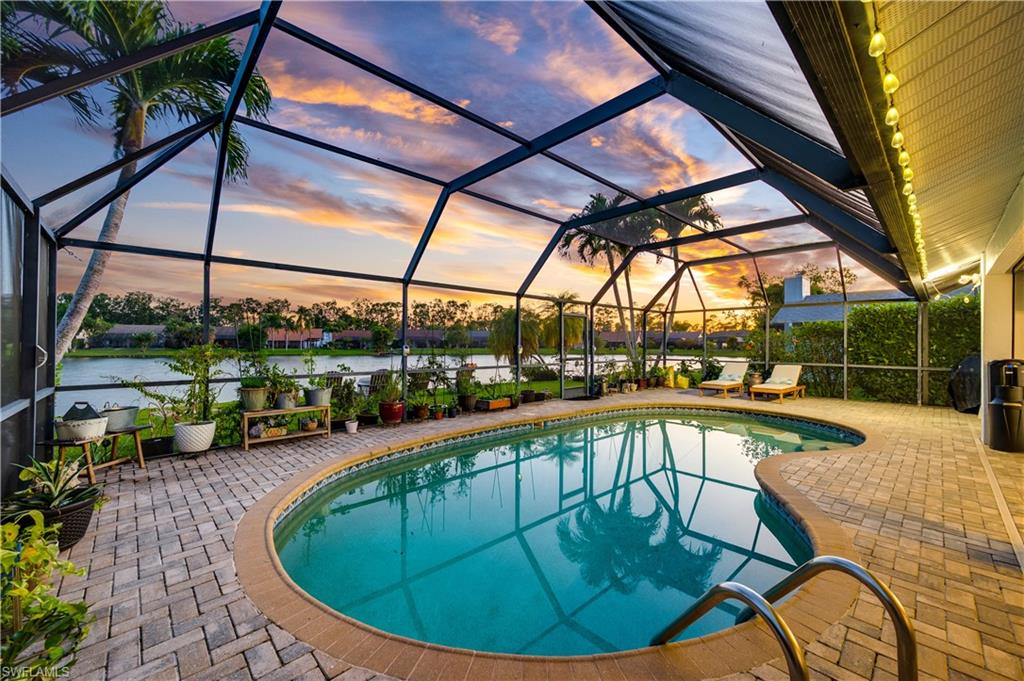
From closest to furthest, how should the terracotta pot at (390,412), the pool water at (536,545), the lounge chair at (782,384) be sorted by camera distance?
the pool water at (536,545), the terracotta pot at (390,412), the lounge chair at (782,384)

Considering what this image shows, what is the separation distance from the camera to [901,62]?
1.97 m

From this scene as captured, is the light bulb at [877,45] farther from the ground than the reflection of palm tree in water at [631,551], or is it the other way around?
the light bulb at [877,45]

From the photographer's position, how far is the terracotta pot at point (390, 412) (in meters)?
7.91

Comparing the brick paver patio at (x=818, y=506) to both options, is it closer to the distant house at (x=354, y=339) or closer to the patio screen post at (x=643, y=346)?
the distant house at (x=354, y=339)

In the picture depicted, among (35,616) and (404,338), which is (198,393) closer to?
(404,338)

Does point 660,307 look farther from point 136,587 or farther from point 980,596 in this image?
point 136,587

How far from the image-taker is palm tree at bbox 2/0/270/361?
3.32 metres

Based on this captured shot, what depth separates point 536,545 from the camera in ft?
13.5

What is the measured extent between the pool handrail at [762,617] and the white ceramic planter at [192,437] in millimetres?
5992

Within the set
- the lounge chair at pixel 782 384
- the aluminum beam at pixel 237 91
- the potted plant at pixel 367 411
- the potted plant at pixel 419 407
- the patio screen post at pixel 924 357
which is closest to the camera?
the aluminum beam at pixel 237 91

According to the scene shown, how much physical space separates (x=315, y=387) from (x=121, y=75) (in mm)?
4574

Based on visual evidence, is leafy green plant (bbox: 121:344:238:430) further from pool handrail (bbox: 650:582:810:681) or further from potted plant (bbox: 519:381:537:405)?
potted plant (bbox: 519:381:537:405)

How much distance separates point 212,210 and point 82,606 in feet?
19.8

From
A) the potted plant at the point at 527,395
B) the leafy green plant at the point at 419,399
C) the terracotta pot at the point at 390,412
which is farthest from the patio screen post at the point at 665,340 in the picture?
the terracotta pot at the point at 390,412
